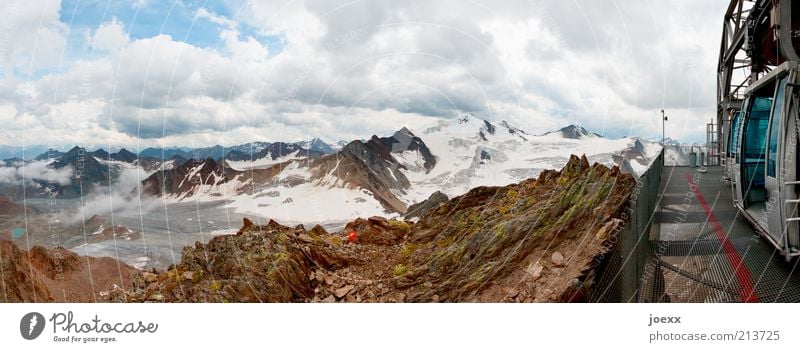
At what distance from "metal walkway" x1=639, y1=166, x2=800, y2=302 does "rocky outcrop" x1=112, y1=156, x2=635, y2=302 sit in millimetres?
625

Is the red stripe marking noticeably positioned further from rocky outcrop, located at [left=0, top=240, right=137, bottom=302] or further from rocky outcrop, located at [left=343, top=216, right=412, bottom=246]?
rocky outcrop, located at [left=0, top=240, right=137, bottom=302]

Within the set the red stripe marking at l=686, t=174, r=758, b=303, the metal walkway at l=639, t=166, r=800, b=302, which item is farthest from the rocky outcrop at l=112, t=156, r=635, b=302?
the red stripe marking at l=686, t=174, r=758, b=303

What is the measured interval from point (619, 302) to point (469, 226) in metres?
1.46

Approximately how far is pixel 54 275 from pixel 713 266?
5.87 meters

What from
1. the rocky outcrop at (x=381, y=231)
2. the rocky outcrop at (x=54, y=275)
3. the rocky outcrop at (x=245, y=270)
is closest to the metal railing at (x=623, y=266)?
the rocky outcrop at (x=381, y=231)

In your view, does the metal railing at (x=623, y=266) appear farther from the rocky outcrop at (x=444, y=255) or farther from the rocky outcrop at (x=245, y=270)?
the rocky outcrop at (x=245, y=270)

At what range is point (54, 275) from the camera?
4512mm

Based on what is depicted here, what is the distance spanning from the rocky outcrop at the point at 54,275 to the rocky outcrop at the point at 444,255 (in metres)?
0.19

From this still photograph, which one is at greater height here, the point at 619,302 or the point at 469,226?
the point at 469,226

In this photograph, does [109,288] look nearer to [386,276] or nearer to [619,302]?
[386,276]
